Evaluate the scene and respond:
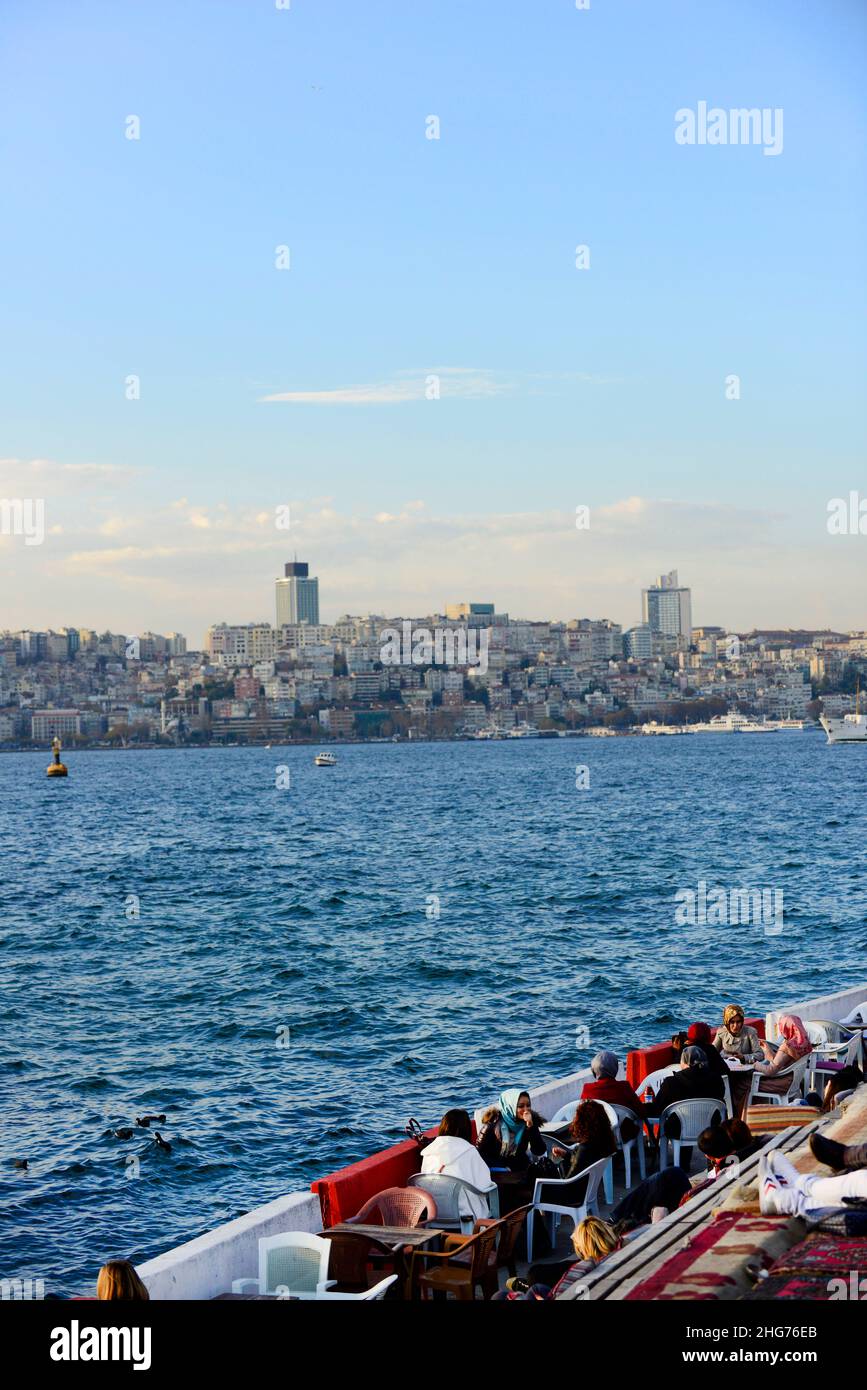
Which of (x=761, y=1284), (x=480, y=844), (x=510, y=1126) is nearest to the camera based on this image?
(x=761, y=1284)

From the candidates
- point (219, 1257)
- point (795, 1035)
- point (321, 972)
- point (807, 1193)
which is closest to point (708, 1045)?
point (795, 1035)

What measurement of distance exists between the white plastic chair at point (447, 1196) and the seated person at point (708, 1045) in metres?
2.35

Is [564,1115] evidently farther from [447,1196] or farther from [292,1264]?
[292,1264]

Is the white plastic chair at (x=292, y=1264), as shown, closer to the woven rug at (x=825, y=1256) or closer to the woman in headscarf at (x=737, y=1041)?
the woven rug at (x=825, y=1256)

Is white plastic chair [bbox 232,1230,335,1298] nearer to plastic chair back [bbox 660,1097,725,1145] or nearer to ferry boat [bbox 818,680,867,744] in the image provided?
plastic chair back [bbox 660,1097,725,1145]

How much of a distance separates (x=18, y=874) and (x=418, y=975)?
99.9 feet

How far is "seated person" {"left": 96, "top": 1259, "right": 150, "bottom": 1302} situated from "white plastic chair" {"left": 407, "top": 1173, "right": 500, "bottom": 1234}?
2443 millimetres

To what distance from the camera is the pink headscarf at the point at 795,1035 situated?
394 inches

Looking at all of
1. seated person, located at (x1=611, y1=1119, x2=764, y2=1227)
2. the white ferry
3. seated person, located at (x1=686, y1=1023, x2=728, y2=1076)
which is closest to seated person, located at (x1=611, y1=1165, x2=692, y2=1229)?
seated person, located at (x1=611, y1=1119, x2=764, y2=1227)

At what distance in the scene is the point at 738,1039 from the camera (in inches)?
412

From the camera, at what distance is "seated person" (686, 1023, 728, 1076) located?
9.52 m
